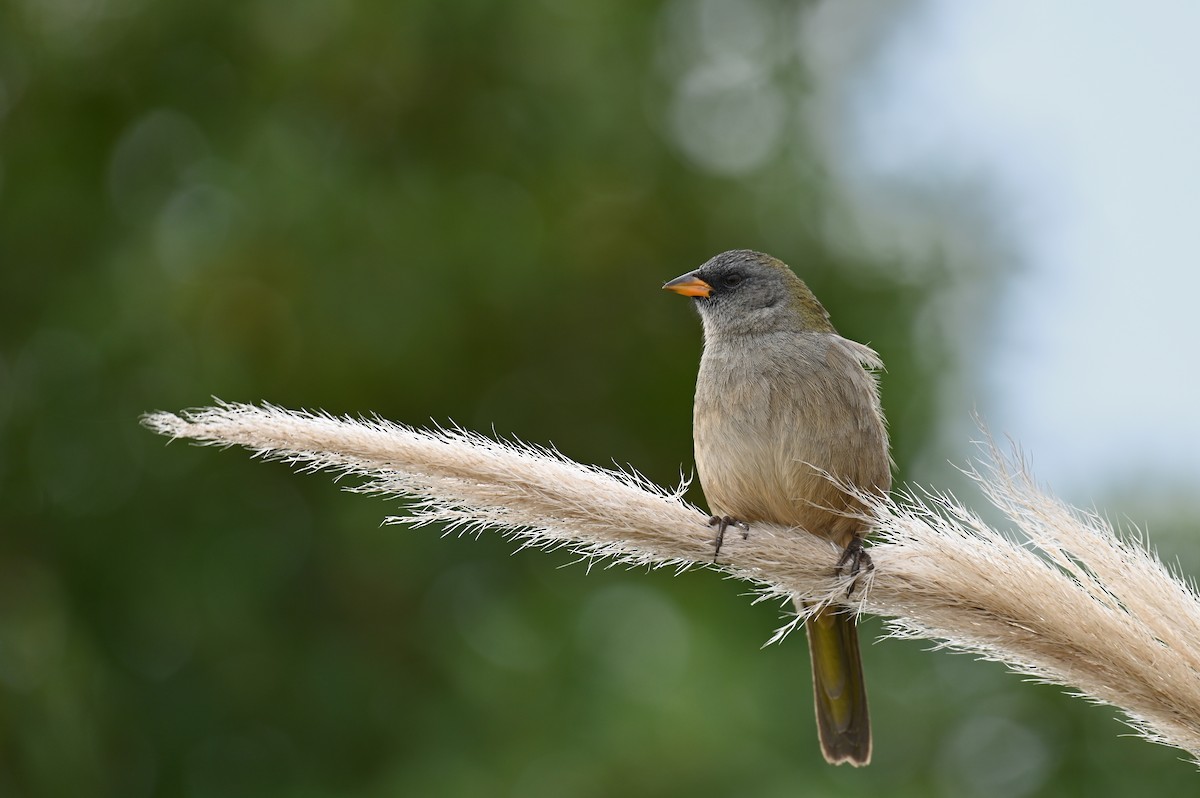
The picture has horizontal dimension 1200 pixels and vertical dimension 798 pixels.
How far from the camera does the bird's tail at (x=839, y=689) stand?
287 centimetres

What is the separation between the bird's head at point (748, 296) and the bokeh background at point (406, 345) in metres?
3.45

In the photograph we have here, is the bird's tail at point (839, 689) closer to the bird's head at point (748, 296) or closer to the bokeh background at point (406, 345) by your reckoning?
the bird's head at point (748, 296)

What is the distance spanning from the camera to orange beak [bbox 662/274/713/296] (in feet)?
10.7

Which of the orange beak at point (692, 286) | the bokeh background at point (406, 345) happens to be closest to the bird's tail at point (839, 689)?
the orange beak at point (692, 286)

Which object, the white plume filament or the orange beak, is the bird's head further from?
the white plume filament

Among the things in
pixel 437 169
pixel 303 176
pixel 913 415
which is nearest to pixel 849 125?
pixel 913 415

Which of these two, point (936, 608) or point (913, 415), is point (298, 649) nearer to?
point (913, 415)

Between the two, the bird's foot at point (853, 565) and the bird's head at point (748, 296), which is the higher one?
the bird's head at point (748, 296)

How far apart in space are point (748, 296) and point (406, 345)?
4101 mm

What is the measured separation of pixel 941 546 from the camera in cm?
168

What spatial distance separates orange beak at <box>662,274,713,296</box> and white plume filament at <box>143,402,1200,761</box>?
5.06ft

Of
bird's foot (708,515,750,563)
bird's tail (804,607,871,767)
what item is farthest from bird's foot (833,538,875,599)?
bird's tail (804,607,871,767)

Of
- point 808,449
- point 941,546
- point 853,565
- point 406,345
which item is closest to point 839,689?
point 808,449

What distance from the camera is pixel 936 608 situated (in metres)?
1.67
